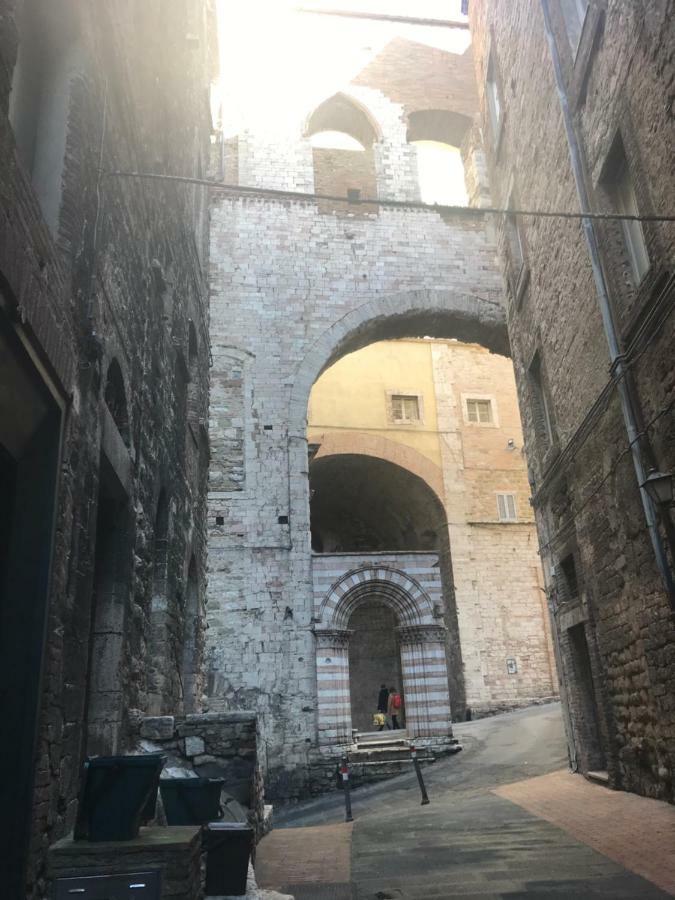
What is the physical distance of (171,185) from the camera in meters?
7.86

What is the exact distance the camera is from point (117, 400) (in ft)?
18.3

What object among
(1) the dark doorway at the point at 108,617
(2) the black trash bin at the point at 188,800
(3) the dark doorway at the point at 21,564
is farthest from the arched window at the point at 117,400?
(2) the black trash bin at the point at 188,800

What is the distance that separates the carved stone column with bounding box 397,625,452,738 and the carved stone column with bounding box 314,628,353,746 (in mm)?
1313

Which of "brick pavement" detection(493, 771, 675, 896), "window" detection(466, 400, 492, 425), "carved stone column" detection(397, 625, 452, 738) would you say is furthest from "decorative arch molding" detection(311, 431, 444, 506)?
"brick pavement" detection(493, 771, 675, 896)

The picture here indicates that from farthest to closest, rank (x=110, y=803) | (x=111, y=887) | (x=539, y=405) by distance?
(x=539, y=405) < (x=110, y=803) < (x=111, y=887)

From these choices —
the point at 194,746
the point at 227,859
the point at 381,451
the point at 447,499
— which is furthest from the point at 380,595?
the point at 227,859

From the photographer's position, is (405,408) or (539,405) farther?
(405,408)

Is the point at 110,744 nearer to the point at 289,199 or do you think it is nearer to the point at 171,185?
the point at 171,185

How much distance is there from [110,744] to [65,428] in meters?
2.30

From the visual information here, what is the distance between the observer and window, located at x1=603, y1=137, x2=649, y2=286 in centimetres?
717

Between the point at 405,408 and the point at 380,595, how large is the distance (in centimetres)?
897

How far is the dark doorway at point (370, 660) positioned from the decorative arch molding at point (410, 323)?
967cm

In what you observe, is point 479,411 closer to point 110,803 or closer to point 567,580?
point 567,580

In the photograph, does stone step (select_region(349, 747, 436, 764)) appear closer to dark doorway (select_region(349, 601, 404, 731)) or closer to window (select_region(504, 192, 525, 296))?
window (select_region(504, 192, 525, 296))
